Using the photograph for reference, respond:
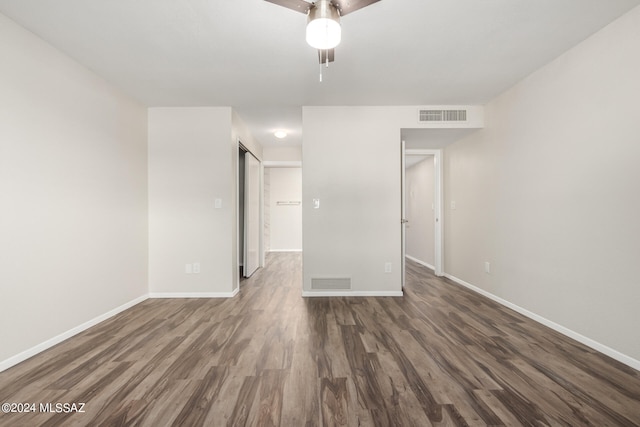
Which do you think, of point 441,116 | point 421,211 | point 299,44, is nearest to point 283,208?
point 421,211

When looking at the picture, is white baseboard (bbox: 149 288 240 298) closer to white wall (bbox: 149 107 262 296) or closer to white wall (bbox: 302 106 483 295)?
white wall (bbox: 149 107 262 296)

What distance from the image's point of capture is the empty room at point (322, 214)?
1.56 metres

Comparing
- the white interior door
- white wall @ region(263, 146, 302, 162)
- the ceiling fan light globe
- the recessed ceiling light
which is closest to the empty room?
the ceiling fan light globe

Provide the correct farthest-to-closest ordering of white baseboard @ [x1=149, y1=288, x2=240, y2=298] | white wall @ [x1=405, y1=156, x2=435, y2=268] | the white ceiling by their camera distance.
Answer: white wall @ [x1=405, y1=156, x2=435, y2=268], white baseboard @ [x1=149, y1=288, x2=240, y2=298], the white ceiling

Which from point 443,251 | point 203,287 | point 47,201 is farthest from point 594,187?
point 47,201

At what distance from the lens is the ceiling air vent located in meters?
3.43

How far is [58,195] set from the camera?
2.18m

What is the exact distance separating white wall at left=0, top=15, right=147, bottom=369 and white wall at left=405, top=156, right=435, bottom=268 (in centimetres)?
470

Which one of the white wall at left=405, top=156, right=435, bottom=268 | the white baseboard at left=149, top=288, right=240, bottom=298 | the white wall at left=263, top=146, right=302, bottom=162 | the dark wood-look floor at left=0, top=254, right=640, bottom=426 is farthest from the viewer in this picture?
the white wall at left=263, top=146, right=302, bottom=162

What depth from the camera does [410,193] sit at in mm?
6219

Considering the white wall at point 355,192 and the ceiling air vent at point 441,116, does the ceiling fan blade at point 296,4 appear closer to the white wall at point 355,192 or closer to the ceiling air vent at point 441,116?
the white wall at point 355,192

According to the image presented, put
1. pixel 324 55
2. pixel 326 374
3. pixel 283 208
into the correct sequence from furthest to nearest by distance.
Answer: pixel 283 208
pixel 324 55
pixel 326 374

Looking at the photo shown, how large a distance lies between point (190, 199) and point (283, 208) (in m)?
3.90

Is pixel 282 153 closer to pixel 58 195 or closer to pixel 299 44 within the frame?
pixel 299 44
